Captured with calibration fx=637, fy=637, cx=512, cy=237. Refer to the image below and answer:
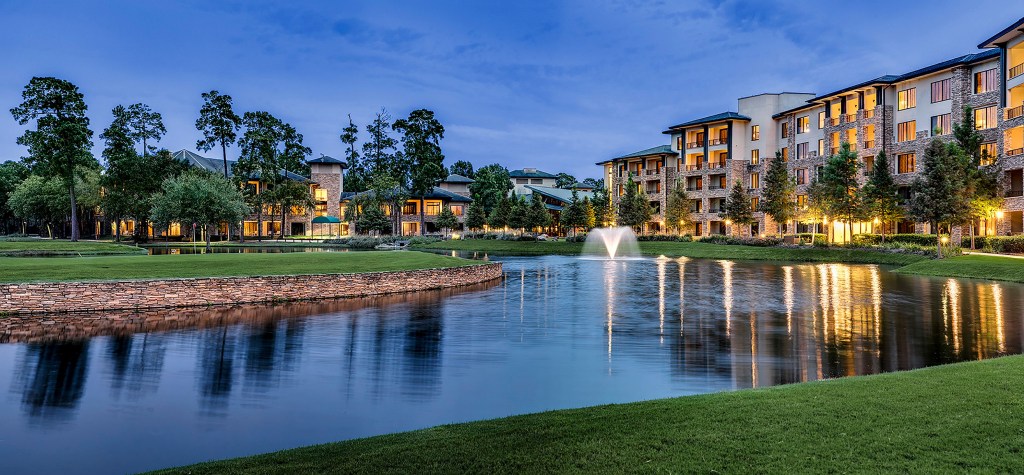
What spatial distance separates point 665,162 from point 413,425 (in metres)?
86.1

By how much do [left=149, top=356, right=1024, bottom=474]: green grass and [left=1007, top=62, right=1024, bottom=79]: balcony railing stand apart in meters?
48.8

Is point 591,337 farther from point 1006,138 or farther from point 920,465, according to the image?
point 1006,138

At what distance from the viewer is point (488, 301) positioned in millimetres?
25453

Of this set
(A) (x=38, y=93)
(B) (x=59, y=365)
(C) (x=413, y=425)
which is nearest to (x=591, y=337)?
(C) (x=413, y=425)

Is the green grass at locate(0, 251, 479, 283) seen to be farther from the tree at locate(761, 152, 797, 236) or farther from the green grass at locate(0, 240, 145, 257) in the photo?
the tree at locate(761, 152, 797, 236)

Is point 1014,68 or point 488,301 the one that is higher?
point 1014,68

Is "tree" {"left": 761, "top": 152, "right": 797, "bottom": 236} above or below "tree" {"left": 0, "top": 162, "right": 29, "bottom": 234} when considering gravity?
below

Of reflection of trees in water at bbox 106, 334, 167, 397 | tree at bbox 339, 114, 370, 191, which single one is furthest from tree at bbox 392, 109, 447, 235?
reflection of trees in water at bbox 106, 334, 167, 397

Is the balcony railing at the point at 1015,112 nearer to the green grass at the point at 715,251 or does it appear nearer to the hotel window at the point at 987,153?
the hotel window at the point at 987,153

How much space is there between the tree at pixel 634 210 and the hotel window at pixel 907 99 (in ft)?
104

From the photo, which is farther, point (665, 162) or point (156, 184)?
point (665, 162)

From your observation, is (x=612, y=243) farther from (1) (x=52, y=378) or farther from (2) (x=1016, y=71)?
(1) (x=52, y=378)

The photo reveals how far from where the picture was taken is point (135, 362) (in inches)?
550

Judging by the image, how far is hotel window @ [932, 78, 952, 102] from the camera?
54.2 m
